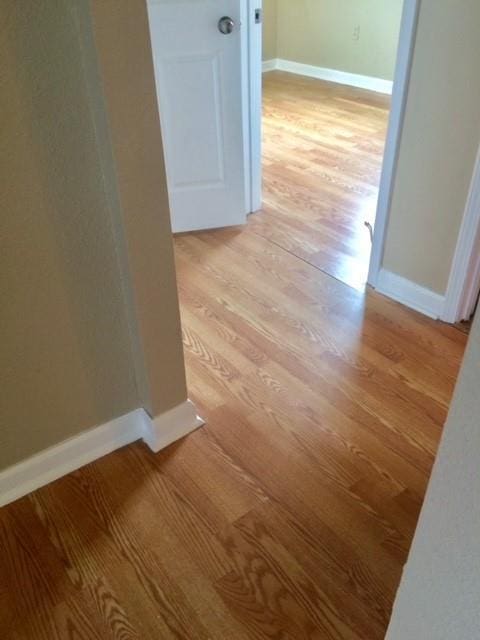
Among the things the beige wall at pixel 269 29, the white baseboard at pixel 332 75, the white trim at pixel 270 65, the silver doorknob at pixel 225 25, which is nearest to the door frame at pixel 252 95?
the silver doorknob at pixel 225 25

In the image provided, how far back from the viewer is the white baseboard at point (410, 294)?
2205 millimetres

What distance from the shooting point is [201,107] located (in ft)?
8.38

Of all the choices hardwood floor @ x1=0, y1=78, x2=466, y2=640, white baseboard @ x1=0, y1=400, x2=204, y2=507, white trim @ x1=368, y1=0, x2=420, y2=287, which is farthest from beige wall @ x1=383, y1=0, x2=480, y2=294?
Result: white baseboard @ x1=0, y1=400, x2=204, y2=507

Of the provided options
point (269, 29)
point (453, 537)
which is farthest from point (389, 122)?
point (269, 29)

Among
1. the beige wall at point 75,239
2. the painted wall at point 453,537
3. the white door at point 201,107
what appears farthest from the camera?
the white door at point 201,107

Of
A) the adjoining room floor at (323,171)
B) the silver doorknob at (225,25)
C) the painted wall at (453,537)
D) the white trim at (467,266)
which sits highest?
the silver doorknob at (225,25)

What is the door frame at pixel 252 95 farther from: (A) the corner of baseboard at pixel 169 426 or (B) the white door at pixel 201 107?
(A) the corner of baseboard at pixel 169 426

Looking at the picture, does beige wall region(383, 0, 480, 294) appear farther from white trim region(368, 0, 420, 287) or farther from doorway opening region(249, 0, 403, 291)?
doorway opening region(249, 0, 403, 291)

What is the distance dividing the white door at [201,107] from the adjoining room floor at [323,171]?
326 millimetres

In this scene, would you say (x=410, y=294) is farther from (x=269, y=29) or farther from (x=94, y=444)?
(x=269, y=29)

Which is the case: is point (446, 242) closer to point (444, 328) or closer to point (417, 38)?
point (444, 328)

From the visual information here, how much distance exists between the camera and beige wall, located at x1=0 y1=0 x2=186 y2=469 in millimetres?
1091

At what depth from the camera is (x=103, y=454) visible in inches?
64.9

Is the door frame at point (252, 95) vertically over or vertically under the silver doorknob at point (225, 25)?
under
